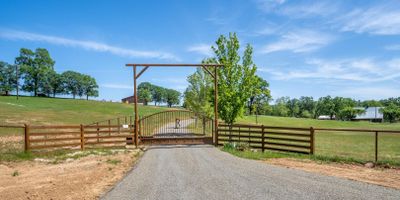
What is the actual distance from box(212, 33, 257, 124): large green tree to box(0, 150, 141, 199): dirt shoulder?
29.2 ft

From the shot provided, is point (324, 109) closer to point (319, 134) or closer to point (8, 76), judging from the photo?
point (319, 134)

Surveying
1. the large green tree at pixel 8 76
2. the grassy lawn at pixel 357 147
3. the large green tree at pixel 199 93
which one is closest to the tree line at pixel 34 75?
the large green tree at pixel 8 76

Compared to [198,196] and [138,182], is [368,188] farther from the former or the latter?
[138,182]

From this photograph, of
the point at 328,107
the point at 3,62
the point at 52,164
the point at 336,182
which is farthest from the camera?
the point at 328,107

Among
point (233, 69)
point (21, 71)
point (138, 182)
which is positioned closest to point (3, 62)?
point (21, 71)

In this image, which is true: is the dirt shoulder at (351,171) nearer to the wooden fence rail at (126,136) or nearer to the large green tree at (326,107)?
the wooden fence rail at (126,136)

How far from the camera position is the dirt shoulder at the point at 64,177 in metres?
7.91

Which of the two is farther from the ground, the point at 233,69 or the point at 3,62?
the point at 3,62

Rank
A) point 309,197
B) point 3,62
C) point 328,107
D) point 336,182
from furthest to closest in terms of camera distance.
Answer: point 328,107 → point 3,62 → point 336,182 → point 309,197

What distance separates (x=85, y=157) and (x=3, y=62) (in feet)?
303

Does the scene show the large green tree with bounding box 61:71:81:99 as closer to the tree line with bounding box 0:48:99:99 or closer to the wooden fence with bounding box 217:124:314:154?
the tree line with bounding box 0:48:99:99

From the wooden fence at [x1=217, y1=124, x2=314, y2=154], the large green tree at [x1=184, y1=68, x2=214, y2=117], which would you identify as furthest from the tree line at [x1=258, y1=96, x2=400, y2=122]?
the wooden fence at [x1=217, y1=124, x2=314, y2=154]

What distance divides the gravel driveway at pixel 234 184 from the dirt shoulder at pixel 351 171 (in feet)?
2.20

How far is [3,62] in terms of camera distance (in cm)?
8888
